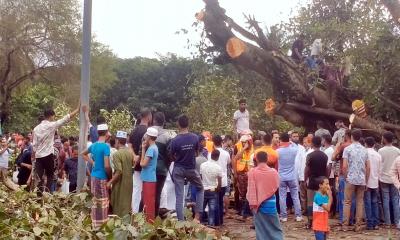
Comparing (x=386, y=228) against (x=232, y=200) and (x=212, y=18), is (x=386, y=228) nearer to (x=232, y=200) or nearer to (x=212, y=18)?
(x=232, y=200)

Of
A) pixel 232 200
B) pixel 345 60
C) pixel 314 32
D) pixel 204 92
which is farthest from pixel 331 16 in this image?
pixel 232 200

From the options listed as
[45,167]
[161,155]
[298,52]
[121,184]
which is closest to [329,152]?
[161,155]

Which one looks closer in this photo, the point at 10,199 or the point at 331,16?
the point at 10,199

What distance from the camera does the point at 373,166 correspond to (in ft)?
34.7

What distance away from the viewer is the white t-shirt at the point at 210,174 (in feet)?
35.4

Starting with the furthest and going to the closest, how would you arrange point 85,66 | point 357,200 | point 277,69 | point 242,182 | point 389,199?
point 277,69
point 242,182
point 389,199
point 357,200
point 85,66

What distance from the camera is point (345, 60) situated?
595 inches

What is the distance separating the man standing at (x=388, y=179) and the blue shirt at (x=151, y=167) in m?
4.39

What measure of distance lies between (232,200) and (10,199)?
327 inches

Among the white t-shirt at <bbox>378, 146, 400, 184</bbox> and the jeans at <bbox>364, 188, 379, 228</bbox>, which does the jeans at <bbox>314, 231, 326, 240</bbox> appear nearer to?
the jeans at <bbox>364, 188, 379, 228</bbox>

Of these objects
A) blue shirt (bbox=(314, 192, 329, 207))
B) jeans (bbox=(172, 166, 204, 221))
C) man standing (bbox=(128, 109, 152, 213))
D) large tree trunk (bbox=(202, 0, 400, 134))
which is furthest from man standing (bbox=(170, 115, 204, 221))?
large tree trunk (bbox=(202, 0, 400, 134))

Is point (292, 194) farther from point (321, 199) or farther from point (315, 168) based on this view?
point (321, 199)

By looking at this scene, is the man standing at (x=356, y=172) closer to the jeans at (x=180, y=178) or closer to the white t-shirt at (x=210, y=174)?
the white t-shirt at (x=210, y=174)

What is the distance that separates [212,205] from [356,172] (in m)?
2.72
